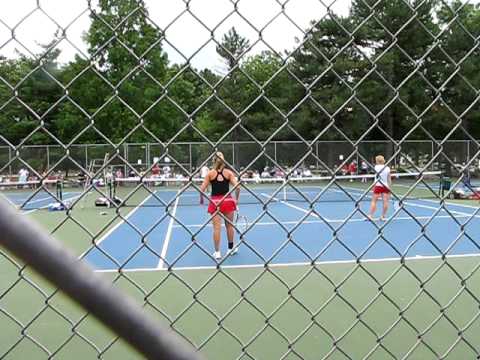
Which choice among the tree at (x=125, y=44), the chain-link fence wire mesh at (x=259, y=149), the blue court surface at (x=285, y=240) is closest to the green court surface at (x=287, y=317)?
the chain-link fence wire mesh at (x=259, y=149)

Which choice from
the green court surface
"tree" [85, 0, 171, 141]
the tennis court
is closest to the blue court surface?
the tennis court

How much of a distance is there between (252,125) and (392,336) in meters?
13.9

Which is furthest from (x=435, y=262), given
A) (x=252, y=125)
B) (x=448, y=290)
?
(x=252, y=125)

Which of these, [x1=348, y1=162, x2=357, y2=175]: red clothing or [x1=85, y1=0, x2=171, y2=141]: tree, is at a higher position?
[x1=85, y1=0, x2=171, y2=141]: tree

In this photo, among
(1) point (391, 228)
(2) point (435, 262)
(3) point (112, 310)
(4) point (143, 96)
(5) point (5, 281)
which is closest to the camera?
(3) point (112, 310)

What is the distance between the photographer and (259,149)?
3412 millimetres

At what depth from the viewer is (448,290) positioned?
5.49 metres

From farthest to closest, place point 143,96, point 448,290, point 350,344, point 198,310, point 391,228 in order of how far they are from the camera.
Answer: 1. point 391,228
2. point 448,290
3. point 198,310
4. point 350,344
5. point 143,96

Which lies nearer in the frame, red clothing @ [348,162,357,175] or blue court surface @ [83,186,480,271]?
blue court surface @ [83,186,480,271]

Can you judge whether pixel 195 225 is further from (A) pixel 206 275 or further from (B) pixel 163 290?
(B) pixel 163 290

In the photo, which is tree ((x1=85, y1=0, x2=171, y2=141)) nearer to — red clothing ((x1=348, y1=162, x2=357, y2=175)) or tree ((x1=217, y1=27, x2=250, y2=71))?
tree ((x1=217, y1=27, x2=250, y2=71))

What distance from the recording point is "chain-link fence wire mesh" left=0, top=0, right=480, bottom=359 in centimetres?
172

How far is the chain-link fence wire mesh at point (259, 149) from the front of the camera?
1.72 meters

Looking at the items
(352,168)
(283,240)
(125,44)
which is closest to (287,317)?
(125,44)
